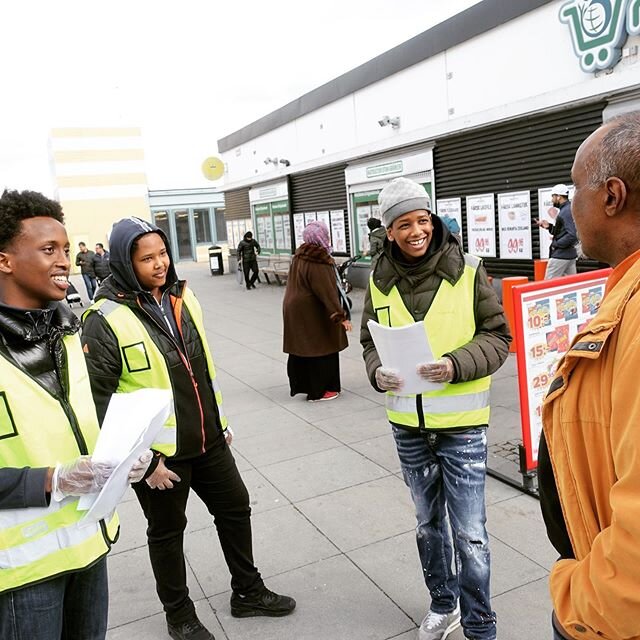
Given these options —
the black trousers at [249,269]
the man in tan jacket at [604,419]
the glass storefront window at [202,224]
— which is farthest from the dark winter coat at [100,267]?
the glass storefront window at [202,224]

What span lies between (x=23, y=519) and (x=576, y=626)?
149cm

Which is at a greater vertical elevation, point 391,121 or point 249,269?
point 391,121

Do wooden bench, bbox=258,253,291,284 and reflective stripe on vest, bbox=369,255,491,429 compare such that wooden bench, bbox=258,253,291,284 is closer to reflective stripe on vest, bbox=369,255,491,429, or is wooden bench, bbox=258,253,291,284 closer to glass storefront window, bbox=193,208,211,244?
glass storefront window, bbox=193,208,211,244

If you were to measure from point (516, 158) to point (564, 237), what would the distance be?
251cm

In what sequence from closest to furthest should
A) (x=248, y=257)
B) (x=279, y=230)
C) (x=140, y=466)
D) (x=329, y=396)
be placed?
(x=140, y=466) < (x=329, y=396) < (x=248, y=257) < (x=279, y=230)

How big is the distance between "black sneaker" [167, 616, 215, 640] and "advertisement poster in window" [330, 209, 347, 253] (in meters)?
14.0

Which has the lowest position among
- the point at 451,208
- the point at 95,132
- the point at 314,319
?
the point at 314,319

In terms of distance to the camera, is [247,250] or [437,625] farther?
[247,250]

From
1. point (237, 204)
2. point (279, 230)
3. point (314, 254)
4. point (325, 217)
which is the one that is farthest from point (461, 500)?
point (237, 204)

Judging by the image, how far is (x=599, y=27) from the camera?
8672 mm

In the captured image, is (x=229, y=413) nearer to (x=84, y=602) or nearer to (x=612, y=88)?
(x=84, y=602)

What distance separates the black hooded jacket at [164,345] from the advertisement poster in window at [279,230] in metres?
17.4

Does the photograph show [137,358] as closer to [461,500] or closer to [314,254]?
[461,500]

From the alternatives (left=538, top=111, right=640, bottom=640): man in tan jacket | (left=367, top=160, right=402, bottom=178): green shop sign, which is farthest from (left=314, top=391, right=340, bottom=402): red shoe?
(left=367, top=160, right=402, bottom=178): green shop sign
